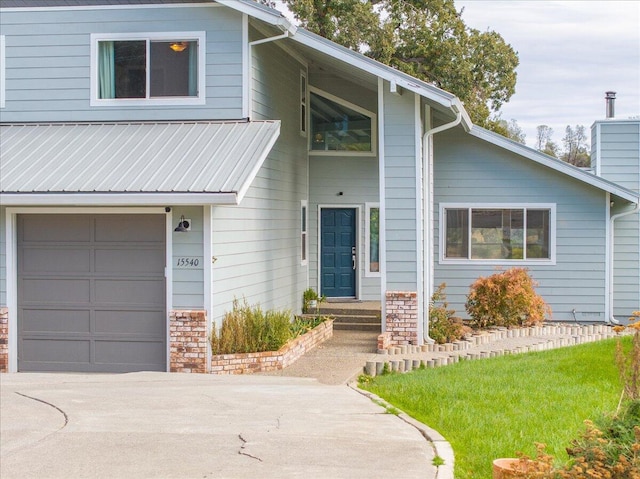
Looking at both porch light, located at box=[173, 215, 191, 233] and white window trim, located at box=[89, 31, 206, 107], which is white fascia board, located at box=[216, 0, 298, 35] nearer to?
white window trim, located at box=[89, 31, 206, 107]

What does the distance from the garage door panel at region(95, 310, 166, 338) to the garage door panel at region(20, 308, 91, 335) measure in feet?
0.86

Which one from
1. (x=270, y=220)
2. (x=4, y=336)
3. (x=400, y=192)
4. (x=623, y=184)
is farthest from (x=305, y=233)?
(x=4, y=336)

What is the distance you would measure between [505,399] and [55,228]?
7417 millimetres

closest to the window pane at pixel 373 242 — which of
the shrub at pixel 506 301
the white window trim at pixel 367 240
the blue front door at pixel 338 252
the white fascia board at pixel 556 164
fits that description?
the white window trim at pixel 367 240

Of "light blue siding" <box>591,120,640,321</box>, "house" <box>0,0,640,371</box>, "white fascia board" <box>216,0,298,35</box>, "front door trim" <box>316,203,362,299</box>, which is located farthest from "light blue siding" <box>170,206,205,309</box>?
"light blue siding" <box>591,120,640,321</box>

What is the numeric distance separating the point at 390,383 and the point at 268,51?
6.95m

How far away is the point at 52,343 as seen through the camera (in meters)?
14.4

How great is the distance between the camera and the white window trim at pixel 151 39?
15.4 m

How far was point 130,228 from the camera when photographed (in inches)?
557

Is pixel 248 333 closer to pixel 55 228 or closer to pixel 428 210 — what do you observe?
pixel 55 228

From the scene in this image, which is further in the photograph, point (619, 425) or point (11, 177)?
point (11, 177)

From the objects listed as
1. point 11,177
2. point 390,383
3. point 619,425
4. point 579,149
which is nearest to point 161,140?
point 11,177

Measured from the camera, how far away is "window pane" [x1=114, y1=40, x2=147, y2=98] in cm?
1555

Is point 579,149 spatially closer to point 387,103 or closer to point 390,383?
point 387,103
